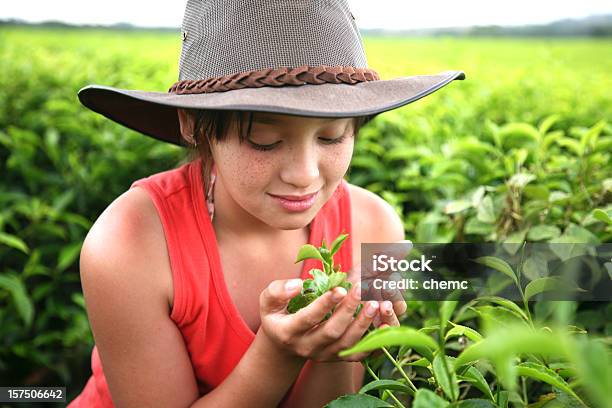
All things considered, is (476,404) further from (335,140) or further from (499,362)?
(335,140)

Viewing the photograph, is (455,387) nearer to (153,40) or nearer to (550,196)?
(550,196)

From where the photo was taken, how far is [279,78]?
129 cm

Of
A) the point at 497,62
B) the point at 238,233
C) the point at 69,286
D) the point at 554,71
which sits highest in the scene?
the point at 497,62

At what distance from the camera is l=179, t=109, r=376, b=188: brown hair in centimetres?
132

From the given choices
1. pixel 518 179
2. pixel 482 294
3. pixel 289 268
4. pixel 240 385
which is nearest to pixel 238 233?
pixel 289 268

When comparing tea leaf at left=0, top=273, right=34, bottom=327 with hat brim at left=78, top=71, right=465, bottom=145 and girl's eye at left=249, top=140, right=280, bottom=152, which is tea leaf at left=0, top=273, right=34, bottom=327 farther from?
girl's eye at left=249, top=140, right=280, bottom=152

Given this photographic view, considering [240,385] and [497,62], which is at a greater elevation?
[497,62]

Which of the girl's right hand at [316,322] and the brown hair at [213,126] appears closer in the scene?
the girl's right hand at [316,322]

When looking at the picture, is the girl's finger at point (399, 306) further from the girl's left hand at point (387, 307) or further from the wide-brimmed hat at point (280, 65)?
the wide-brimmed hat at point (280, 65)

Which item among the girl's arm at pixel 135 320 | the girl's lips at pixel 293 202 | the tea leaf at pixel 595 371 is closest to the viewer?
the tea leaf at pixel 595 371

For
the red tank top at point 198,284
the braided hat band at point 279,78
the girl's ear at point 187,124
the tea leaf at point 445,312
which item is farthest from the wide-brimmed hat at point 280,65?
the tea leaf at point 445,312

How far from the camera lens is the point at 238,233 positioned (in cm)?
175

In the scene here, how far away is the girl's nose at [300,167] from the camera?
1.31m

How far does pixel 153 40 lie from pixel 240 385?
25.9 ft
